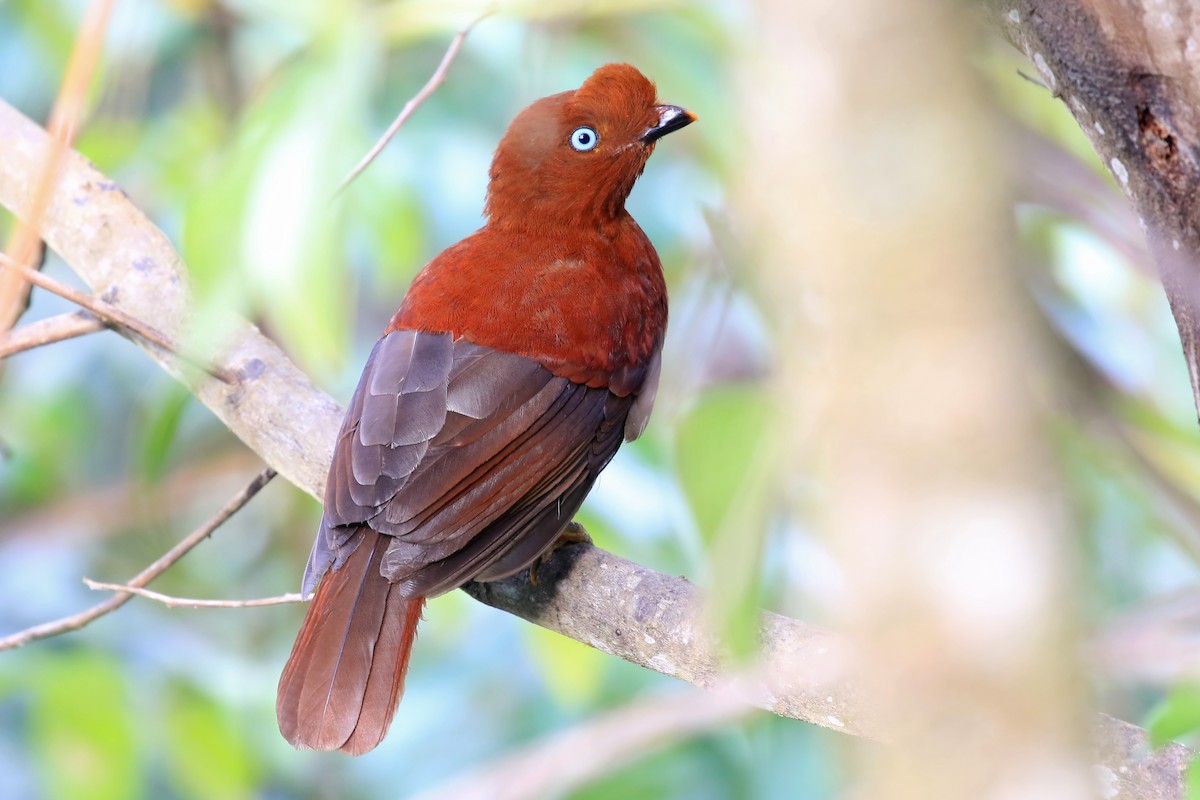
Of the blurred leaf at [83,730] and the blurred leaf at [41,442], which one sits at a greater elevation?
the blurred leaf at [41,442]

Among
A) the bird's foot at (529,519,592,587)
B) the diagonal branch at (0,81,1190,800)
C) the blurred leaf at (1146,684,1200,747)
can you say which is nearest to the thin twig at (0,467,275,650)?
the diagonal branch at (0,81,1190,800)

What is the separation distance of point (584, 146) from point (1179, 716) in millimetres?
2047

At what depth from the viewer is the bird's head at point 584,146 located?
2988mm

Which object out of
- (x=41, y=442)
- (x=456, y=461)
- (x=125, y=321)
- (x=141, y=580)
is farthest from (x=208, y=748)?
(x=456, y=461)

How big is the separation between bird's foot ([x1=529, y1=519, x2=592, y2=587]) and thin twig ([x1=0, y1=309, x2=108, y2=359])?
3.51 feet

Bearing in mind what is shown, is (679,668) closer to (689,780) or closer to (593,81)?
(593,81)

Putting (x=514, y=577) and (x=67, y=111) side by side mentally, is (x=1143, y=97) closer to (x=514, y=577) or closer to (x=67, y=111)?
(x=67, y=111)

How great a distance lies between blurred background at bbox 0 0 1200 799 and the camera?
2.48 metres

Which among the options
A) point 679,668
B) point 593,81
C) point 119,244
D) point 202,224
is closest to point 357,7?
point 593,81

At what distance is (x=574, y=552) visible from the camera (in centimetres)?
247

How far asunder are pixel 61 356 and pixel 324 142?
322 cm

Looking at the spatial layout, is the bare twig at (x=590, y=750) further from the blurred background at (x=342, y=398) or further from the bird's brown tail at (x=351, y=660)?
the bird's brown tail at (x=351, y=660)

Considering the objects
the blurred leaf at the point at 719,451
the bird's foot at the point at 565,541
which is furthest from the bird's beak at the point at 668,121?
the blurred leaf at the point at 719,451

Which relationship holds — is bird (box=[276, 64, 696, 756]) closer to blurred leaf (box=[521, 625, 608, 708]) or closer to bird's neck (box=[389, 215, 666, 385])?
bird's neck (box=[389, 215, 666, 385])
